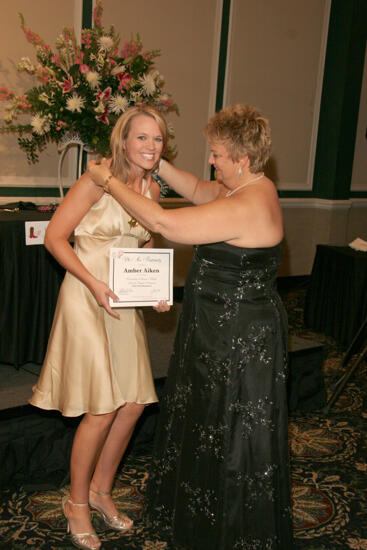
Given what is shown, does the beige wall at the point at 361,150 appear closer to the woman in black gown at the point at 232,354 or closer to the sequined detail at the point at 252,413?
the woman in black gown at the point at 232,354

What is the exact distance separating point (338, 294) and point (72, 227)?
12.1 feet

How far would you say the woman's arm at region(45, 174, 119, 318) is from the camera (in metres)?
2.20

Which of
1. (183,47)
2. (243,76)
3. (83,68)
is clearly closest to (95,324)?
(83,68)

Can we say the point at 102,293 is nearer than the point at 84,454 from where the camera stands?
Yes

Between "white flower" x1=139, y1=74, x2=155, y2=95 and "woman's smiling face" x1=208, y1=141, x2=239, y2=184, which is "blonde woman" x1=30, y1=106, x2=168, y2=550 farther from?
"white flower" x1=139, y1=74, x2=155, y2=95

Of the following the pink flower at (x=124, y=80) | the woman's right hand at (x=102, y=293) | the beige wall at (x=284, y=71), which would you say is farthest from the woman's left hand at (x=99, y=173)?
the beige wall at (x=284, y=71)

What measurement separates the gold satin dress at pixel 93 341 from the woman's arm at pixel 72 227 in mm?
64

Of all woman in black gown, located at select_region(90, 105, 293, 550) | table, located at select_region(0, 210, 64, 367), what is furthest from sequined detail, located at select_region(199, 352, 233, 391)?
table, located at select_region(0, 210, 64, 367)

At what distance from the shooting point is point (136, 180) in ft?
7.74

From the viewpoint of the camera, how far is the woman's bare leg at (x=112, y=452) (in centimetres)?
249

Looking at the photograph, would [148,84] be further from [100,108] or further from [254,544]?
[254,544]

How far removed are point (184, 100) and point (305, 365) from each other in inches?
136

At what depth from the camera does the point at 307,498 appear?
2.97 m

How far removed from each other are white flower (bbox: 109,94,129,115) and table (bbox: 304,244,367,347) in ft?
8.59
